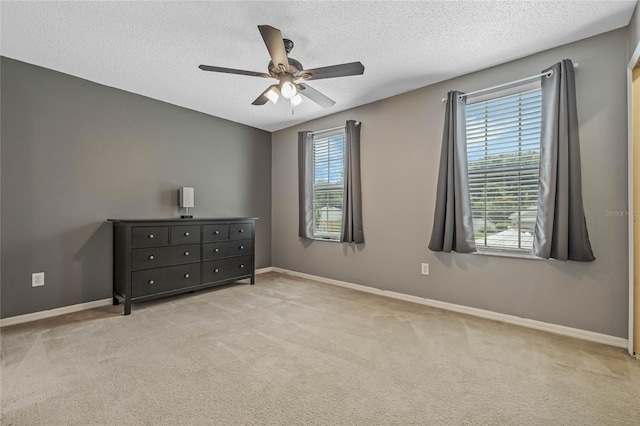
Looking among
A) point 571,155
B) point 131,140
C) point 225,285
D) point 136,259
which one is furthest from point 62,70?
point 571,155

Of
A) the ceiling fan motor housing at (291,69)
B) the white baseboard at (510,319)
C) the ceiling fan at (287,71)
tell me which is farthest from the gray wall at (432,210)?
the ceiling fan motor housing at (291,69)

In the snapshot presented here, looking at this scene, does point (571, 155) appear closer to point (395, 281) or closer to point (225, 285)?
point (395, 281)

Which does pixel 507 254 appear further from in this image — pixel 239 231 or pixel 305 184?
pixel 239 231

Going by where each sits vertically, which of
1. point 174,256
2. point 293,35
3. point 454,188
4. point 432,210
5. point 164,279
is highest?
point 293,35

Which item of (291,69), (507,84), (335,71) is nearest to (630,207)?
(507,84)

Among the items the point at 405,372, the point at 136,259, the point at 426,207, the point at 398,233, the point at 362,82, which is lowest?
the point at 405,372

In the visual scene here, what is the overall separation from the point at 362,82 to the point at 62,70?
3.00 metres

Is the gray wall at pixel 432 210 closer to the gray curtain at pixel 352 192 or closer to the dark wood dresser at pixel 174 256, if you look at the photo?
the gray curtain at pixel 352 192

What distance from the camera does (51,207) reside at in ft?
9.39

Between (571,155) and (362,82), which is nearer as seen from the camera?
(571,155)

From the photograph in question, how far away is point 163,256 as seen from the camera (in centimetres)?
315

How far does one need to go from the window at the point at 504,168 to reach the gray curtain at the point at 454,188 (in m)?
0.09

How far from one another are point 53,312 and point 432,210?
395 cm

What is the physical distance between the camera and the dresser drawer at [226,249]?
11.7 feet
